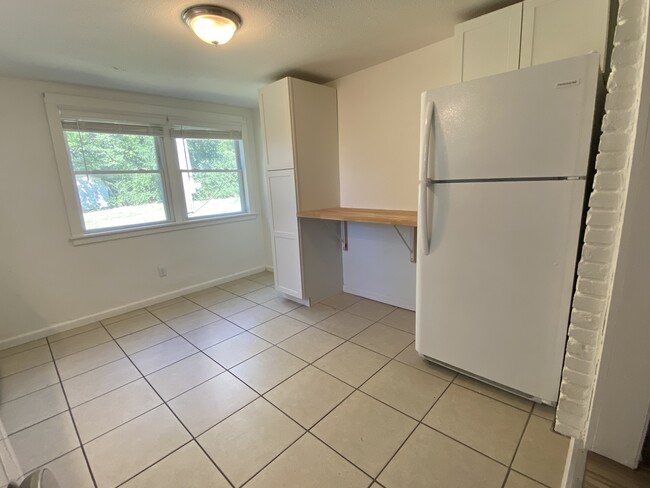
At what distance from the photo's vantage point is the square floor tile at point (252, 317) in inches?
109

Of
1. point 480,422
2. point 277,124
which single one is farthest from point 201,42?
point 480,422

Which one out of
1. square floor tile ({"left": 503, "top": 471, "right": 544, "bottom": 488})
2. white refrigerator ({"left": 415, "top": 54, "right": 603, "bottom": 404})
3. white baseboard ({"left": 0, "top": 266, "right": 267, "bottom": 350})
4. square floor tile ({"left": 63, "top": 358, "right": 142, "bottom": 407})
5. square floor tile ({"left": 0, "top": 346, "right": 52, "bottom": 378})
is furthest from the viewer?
white baseboard ({"left": 0, "top": 266, "right": 267, "bottom": 350})

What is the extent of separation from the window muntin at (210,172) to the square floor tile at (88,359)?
1.63 meters

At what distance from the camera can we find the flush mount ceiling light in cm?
163

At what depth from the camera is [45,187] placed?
263cm

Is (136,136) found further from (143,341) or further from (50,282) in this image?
(143,341)

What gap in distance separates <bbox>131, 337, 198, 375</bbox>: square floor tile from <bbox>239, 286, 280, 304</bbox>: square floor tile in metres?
0.92

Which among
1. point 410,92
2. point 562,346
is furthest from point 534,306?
point 410,92

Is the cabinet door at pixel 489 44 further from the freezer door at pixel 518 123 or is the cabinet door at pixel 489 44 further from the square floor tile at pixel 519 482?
the square floor tile at pixel 519 482

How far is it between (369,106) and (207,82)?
154 centimetres

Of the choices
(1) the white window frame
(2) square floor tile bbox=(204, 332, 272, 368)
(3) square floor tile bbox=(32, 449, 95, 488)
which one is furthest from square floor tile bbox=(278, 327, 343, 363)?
(1) the white window frame

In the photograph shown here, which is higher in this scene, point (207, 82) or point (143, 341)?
point (207, 82)

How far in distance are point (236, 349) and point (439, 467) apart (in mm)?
1574

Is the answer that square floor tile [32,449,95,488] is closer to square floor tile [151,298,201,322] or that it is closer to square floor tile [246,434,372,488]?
square floor tile [246,434,372,488]
